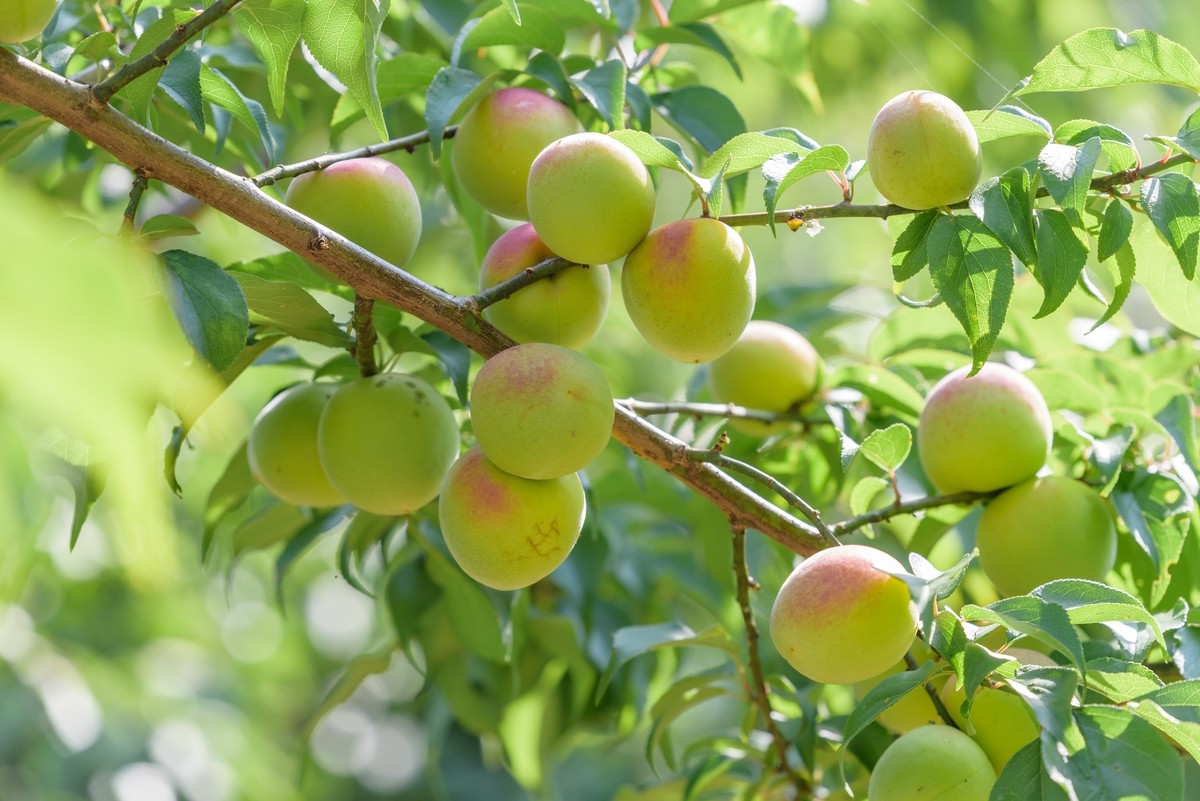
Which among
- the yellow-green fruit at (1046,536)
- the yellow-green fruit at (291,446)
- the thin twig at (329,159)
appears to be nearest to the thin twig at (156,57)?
the thin twig at (329,159)

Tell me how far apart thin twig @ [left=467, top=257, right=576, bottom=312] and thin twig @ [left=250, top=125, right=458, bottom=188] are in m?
0.18

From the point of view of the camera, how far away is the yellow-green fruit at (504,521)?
2.94 feet

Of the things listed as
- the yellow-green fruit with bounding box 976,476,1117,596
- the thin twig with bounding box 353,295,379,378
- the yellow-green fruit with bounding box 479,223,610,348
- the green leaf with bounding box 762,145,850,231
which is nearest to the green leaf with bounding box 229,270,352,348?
the thin twig with bounding box 353,295,379,378

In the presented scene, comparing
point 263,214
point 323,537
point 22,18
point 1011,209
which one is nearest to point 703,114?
point 1011,209

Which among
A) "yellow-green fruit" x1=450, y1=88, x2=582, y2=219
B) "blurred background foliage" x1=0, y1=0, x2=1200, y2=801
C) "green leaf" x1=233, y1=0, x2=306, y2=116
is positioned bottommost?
"blurred background foliage" x1=0, y1=0, x2=1200, y2=801

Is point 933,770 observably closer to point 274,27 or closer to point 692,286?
point 692,286

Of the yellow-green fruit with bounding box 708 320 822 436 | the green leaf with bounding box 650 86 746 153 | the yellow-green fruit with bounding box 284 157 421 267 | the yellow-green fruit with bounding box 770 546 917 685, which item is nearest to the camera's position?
the yellow-green fruit with bounding box 770 546 917 685

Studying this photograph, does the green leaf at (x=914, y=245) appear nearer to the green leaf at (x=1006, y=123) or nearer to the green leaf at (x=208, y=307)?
the green leaf at (x=1006, y=123)

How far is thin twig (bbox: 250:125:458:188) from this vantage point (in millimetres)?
928

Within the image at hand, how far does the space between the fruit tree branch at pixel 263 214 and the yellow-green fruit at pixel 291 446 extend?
218 mm

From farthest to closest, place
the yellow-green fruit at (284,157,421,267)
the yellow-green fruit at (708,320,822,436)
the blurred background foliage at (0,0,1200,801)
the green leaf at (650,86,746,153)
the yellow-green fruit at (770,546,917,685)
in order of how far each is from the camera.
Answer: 1. the yellow-green fruit at (708,320,822,436)
2. the green leaf at (650,86,746,153)
3. the yellow-green fruit at (284,157,421,267)
4. the yellow-green fruit at (770,546,917,685)
5. the blurred background foliage at (0,0,1200,801)

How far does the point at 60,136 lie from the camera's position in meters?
1.60

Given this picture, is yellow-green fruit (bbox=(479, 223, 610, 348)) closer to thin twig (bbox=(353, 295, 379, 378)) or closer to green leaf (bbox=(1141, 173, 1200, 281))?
thin twig (bbox=(353, 295, 379, 378))

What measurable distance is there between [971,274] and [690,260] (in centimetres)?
22
